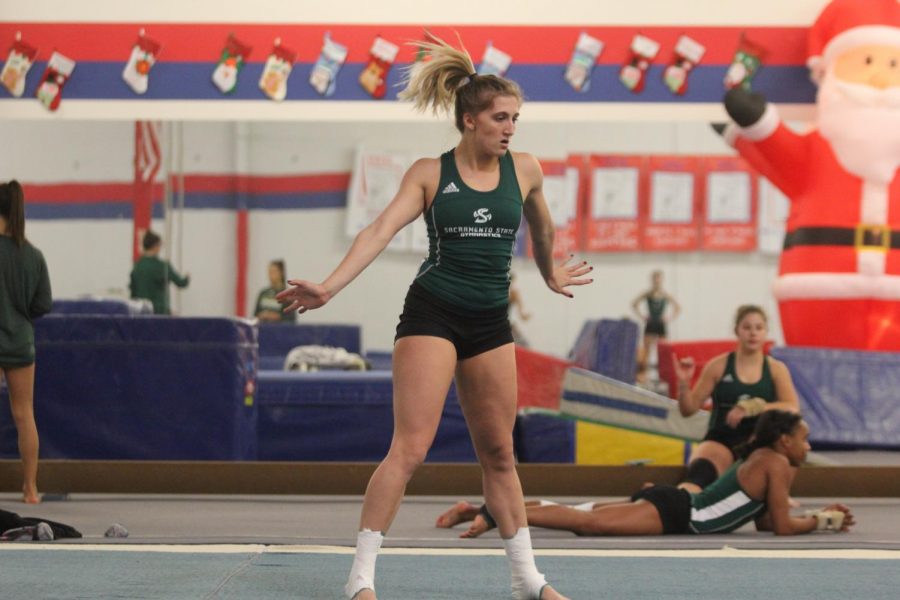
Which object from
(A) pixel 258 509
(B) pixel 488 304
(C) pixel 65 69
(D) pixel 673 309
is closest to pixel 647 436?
(A) pixel 258 509

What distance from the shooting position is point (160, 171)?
12086 mm

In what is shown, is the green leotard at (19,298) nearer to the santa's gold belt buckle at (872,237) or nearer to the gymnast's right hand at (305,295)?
the gymnast's right hand at (305,295)

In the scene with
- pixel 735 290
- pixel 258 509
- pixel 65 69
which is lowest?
pixel 258 509

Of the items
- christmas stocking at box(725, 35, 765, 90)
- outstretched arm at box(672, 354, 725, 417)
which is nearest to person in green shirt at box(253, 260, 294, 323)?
christmas stocking at box(725, 35, 765, 90)

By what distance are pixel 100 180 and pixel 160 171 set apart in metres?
0.53

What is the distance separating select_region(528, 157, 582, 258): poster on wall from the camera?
48.1ft

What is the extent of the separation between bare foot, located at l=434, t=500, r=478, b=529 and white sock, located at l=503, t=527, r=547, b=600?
1983 mm

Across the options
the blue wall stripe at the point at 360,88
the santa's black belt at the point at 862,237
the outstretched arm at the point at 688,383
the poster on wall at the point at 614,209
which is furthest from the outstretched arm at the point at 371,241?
the poster on wall at the point at 614,209

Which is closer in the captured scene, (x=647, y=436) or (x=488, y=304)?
(x=488, y=304)

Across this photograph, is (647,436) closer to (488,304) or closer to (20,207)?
(20,207)

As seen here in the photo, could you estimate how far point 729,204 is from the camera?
15.2m

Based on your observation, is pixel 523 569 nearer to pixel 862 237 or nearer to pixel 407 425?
pixel 407 425

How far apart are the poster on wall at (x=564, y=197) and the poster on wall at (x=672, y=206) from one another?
0.80 m

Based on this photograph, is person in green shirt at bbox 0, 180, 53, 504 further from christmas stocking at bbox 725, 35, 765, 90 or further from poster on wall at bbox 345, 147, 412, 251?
poster on wall at bbox 345, 147, 412, 251
